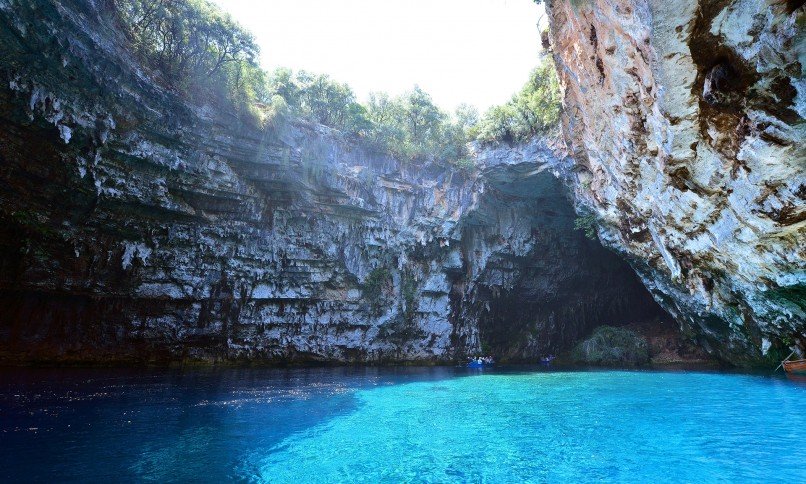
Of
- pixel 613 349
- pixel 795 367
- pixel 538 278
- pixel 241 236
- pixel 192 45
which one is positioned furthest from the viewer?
pixel 538 278

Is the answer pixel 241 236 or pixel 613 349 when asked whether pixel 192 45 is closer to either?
pixel 241 236

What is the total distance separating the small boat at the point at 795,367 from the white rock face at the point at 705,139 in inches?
38.1

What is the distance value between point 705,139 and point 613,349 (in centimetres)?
2095

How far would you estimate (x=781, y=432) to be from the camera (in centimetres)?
891

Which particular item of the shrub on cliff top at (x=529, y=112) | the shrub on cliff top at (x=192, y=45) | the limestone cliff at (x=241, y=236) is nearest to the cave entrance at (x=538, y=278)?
the limestone cliff at (x=241, y=236)

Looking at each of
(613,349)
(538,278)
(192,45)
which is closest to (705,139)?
(538,278)

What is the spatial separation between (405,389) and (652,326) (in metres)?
24.0

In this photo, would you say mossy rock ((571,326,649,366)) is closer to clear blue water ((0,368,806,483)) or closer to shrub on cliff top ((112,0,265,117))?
clear blue water ((0,368,806,483))

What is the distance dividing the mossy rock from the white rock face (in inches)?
342

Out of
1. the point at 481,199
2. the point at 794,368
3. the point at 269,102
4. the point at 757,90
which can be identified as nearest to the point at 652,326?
the point at 794,368

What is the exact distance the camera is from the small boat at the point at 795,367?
16375 millimetres

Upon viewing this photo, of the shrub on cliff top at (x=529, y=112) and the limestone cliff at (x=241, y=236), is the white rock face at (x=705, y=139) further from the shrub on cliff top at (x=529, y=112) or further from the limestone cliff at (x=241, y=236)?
the limestone cliff at (x=241, y=236)

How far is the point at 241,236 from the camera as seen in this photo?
74.7 feet

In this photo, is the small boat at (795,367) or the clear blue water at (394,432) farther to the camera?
the small boat at (795,367)
